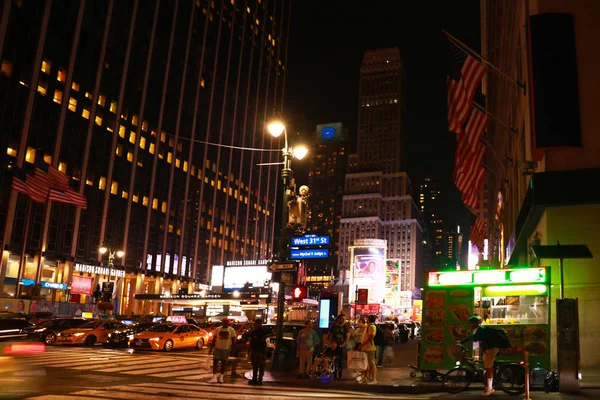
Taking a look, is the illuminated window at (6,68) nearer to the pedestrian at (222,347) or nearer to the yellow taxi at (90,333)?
the yellow taxi at (90,333)

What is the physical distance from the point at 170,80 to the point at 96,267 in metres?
31.8

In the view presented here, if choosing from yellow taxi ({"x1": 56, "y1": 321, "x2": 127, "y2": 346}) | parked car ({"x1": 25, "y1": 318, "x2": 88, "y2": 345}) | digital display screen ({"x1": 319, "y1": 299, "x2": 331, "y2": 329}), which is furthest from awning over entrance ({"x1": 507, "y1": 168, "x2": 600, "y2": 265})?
parked car ({"x1": 25, "y1": 318, "x2": 88, "y2": 345})

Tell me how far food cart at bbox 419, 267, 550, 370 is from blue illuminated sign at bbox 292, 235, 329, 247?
407 centimetres

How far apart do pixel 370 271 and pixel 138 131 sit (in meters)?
92.4

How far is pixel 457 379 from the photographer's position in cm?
1512

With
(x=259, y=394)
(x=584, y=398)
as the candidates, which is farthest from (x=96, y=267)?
(x=584, y=398)

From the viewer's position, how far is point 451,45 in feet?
76.8

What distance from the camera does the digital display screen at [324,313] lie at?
2574 centimetres

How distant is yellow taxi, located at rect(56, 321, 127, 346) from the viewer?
97.3 feet

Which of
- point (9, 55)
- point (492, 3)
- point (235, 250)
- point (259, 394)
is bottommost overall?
point (259, 394)

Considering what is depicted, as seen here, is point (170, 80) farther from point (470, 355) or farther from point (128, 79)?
point (470, 355)

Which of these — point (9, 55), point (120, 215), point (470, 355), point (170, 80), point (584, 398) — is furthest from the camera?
point (170, 80)

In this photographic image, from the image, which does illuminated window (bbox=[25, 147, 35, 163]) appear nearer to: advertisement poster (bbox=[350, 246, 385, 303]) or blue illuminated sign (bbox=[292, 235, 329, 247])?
blue illuminated sign (bbox=[292, 235, 329, 247])

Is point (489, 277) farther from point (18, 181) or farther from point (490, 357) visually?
point (18, 181)
